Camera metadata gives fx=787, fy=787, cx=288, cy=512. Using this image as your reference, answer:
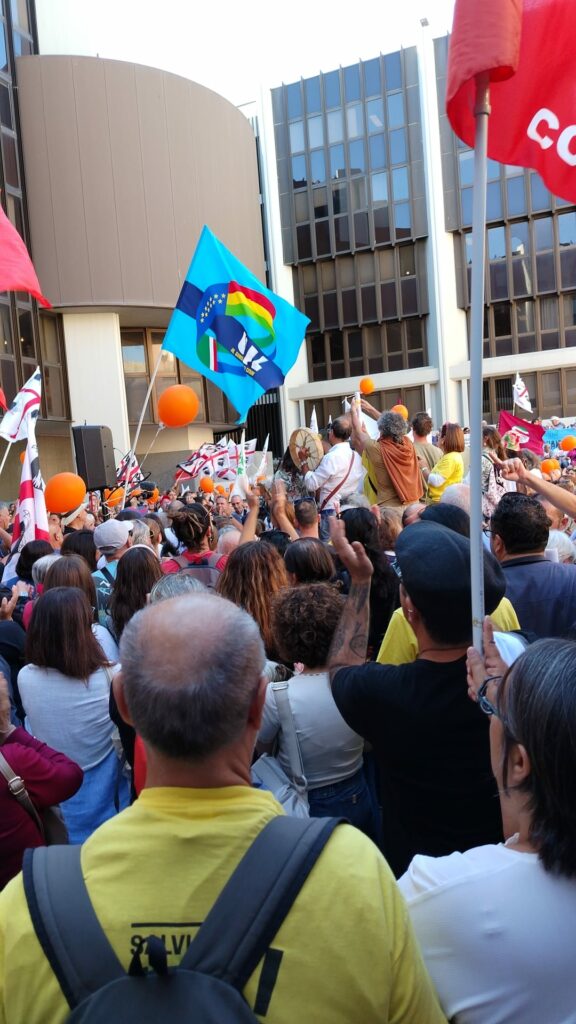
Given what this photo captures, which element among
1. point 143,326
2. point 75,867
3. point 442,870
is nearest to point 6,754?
point 75,867

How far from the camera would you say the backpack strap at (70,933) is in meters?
1.10

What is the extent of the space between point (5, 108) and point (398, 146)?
15650 mm

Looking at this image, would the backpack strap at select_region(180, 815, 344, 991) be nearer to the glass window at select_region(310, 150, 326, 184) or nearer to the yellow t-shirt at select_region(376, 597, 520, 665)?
the yellow t-shirt at select_region(376, 597, 520, 665)

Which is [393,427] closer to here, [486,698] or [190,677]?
[486,698]

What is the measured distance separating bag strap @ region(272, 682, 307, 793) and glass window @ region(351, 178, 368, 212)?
31.8 metres

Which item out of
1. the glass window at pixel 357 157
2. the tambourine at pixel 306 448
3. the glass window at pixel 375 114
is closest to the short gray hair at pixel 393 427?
the tambourine at pixel 306 448

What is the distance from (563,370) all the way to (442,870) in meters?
31.2

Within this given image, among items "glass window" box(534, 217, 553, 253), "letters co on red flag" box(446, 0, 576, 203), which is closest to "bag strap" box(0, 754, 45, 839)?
"letters co on red flag" box(446, 0, 576, 203)

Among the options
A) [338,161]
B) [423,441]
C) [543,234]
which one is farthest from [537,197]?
[423,441]

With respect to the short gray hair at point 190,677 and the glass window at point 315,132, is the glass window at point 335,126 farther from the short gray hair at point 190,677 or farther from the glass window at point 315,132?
the short gray hair at point 190,677

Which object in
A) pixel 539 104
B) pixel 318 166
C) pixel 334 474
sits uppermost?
pixel 318 166

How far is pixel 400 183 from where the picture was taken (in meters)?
31.0

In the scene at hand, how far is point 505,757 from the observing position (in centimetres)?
150

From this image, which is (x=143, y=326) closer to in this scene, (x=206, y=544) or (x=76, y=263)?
(x=76, y=263)
